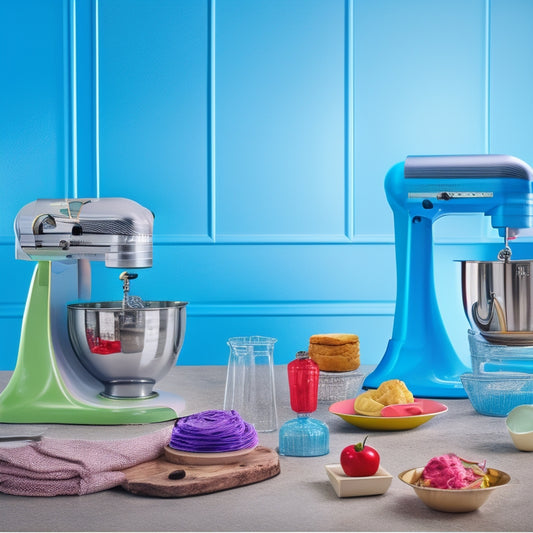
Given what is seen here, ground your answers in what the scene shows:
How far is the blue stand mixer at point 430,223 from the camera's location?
179 cm

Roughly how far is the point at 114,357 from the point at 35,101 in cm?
232

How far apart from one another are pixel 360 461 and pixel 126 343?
0.64 meters

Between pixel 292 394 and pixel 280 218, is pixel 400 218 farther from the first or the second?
pixel 280 218

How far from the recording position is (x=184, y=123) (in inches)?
143

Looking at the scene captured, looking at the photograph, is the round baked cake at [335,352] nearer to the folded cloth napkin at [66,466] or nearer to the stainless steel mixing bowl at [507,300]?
the stainless steel mixing bowl at [507,300]

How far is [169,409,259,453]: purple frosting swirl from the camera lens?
→ 1.17 metres

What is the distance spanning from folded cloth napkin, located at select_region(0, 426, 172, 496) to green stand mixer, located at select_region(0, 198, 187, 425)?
1.18 feet

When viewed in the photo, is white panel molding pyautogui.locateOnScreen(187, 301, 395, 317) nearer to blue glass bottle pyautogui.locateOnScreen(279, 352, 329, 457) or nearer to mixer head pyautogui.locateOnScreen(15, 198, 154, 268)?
mixer head pyautogui.locateOnScreen(15, 198, 154, 268)

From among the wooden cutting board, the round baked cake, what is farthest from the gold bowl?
the round baked cake

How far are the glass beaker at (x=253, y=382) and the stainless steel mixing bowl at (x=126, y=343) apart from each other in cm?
22

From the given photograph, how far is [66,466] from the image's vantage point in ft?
3.62

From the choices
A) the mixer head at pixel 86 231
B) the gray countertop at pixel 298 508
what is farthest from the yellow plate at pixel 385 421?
the mixer head at pixel 86 231

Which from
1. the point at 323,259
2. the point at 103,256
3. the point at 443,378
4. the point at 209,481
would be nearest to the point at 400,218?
the point at 443,378

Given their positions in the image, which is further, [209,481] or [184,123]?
[184,123]
